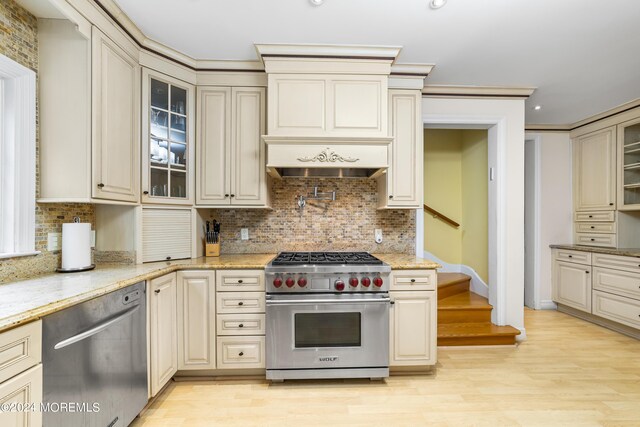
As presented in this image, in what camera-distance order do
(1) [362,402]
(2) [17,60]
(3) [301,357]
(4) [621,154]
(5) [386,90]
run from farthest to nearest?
(4) [621,154], (5) [386,90], (3) [301,357], (1) [362,402], (2) [17,60]

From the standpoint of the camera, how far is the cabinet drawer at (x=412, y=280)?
2.31 meters

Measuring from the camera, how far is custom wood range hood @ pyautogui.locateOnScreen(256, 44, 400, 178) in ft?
7.72

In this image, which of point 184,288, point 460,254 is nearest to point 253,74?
point 184,288

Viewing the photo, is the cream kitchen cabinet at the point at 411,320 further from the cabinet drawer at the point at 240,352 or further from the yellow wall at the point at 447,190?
the yellow wall at the point at 447,190

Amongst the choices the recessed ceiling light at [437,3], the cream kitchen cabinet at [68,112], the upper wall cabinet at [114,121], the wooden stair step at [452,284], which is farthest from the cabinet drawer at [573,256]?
the cream kitchen cabinet at [68,112]

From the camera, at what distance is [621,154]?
349 cm

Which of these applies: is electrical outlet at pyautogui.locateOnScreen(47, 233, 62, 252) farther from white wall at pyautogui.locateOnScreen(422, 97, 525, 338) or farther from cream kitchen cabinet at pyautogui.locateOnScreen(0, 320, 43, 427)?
white wall at pyautogui.locateOnScreen(422, 97, 525, 338)

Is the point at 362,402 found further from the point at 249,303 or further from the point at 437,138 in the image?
the point at 437,138

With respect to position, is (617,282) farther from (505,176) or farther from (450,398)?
(450,398)

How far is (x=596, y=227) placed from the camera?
12.3 feet

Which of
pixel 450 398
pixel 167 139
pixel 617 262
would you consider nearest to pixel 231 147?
pixel 167 139

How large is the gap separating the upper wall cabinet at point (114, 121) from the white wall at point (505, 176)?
2550mm

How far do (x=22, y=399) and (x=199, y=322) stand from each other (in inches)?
47.2

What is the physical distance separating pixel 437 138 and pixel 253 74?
255 cm
